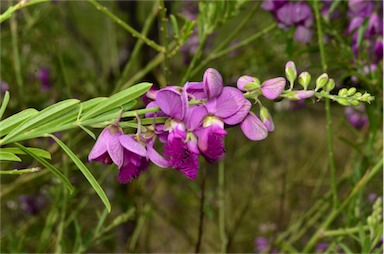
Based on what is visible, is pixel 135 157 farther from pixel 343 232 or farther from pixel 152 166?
pixel 152 166

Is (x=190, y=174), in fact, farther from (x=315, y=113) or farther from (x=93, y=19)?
(x=315, y=113)

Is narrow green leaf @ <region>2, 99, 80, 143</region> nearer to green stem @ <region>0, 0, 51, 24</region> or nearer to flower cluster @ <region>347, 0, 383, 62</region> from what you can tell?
green stem @ <region>0, 0, 51, 24</region>

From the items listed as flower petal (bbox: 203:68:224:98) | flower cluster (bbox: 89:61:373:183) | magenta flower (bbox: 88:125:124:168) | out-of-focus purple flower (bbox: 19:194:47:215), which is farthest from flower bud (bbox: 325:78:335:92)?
out-of-focus purple flower (bbox: 19:194:47:215)

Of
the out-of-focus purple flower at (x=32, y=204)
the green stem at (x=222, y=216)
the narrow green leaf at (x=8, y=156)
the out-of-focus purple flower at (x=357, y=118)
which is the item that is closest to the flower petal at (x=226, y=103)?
the narrow green leaf at (x=8, y=156)

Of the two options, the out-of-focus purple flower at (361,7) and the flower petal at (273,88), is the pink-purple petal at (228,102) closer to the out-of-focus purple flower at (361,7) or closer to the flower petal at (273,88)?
the flower petal at (273,88)

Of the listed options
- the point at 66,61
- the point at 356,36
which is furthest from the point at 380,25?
the point at 66,61

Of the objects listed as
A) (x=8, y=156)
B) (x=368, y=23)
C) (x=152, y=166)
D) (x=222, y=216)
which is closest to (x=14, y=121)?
(x=8, y=156)
